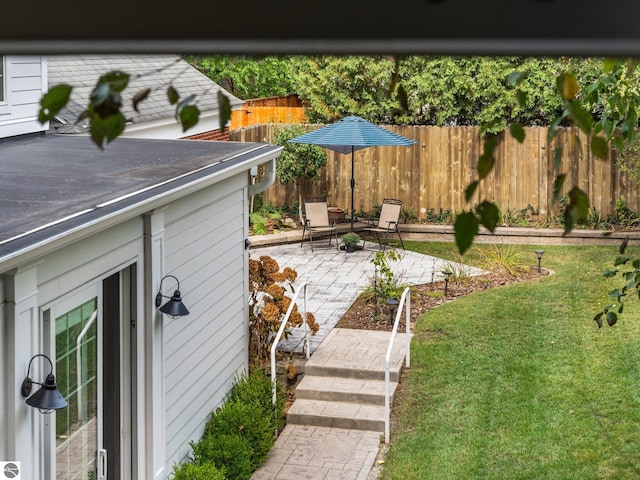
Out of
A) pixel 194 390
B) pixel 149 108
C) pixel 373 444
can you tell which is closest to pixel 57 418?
pixel 194 390

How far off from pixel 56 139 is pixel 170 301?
11.7 feet

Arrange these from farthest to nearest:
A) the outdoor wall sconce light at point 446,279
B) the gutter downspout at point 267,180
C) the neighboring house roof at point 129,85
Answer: the outdoor wall sconce light at point 446,279
the neighboring house roof at point 129,85
the gutter downspout at point 267,180

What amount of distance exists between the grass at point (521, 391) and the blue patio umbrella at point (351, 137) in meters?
3.60

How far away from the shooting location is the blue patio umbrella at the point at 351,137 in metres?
16.0

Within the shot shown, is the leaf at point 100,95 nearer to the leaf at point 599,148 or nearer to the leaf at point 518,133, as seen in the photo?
the leaf at point 518,133

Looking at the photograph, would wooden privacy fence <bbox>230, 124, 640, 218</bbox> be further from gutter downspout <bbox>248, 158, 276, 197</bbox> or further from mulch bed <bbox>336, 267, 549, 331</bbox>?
gutter downspout <bbox>248, 158, 276, 197</bbox>

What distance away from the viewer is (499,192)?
59.9ft

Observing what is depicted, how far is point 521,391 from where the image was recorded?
391 inches

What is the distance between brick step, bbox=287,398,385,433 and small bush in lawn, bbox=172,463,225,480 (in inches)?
83.3

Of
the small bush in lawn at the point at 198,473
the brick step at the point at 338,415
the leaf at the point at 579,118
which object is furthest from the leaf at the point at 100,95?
the brick step at the point at 338,415

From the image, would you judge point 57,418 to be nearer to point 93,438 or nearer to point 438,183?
point 93,438

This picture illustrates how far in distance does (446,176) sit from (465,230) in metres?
17.1

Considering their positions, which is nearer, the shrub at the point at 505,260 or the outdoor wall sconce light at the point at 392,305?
the outdoor wall sconce light at the point at 392,305

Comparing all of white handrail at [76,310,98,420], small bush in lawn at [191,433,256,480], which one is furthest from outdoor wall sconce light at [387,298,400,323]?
white handrail at [76,310,98,420]
